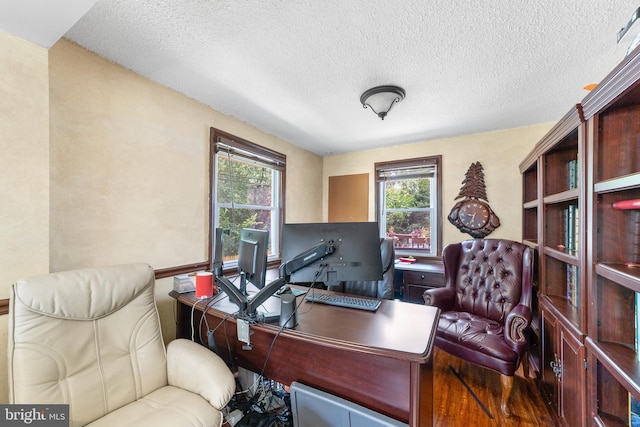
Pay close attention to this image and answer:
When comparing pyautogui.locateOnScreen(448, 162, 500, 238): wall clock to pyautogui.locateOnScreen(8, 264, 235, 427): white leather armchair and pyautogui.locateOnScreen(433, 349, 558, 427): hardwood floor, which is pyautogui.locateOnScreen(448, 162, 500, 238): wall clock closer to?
pyautogui.locateOnScreen(433, 349, 558, 427): hardwood floor

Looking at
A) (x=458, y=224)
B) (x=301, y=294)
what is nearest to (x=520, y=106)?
(x=458, y=224)

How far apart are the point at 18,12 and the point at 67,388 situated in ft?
5.63

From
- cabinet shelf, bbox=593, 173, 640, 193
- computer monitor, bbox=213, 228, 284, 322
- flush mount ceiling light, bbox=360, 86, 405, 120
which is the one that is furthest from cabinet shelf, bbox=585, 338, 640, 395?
flush mount ceiling light, bbox=360, 86, 405, 120

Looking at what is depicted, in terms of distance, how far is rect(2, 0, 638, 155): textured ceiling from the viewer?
4.23ft

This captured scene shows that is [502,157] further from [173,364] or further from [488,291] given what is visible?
[173,364]

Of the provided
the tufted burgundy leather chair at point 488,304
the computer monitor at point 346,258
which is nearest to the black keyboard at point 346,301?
the computer monitor at point 346,258

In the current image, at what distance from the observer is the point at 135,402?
130 centimetres

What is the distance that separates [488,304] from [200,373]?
241 cm

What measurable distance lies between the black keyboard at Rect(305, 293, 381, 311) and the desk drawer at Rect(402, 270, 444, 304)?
1.41m

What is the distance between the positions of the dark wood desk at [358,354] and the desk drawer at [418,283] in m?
1.38

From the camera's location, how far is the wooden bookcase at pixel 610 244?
1.07 meters

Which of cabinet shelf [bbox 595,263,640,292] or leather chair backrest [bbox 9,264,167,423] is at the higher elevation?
cabinet shelf [bbox 595,263,640,292]

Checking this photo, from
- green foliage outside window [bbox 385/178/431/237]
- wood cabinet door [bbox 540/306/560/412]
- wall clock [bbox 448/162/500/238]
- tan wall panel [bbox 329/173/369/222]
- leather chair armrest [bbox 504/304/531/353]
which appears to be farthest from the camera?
tan wall panel [bbox 329/173/369/222]

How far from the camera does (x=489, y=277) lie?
7.84ft
